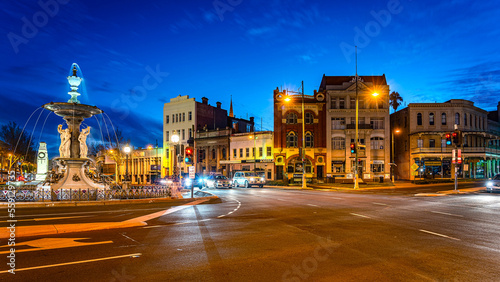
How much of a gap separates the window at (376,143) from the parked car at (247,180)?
2175 centimetres

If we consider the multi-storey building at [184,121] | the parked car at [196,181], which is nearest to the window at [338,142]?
the parked car at [196,181]

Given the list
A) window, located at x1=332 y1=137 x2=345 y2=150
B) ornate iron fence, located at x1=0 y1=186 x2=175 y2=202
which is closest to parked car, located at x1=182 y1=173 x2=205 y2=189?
ornate iron fence, located at x1=0 y1=186 x2=175 y2=202

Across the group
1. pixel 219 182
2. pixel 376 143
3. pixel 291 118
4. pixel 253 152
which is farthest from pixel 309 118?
pixel 219 182

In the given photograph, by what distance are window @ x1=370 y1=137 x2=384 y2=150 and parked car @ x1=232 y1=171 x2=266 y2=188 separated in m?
21.7

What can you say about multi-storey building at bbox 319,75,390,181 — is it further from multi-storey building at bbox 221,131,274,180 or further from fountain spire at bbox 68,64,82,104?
fountain spire at bbox 68,64,82,104

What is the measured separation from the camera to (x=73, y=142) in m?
26.9

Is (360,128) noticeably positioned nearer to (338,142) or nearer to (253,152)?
(338,142)

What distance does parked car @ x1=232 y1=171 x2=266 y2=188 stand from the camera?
140 feet

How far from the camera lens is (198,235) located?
35.2 ft

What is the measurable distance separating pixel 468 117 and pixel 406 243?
193ft

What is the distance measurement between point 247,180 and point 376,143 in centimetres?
2426

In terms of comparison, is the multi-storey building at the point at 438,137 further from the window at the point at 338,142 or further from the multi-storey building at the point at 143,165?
the multi-storey building at the point at 143,165

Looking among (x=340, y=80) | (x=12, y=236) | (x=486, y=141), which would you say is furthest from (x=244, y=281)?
(x=486, y=141)

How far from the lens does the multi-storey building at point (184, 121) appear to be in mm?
67250
